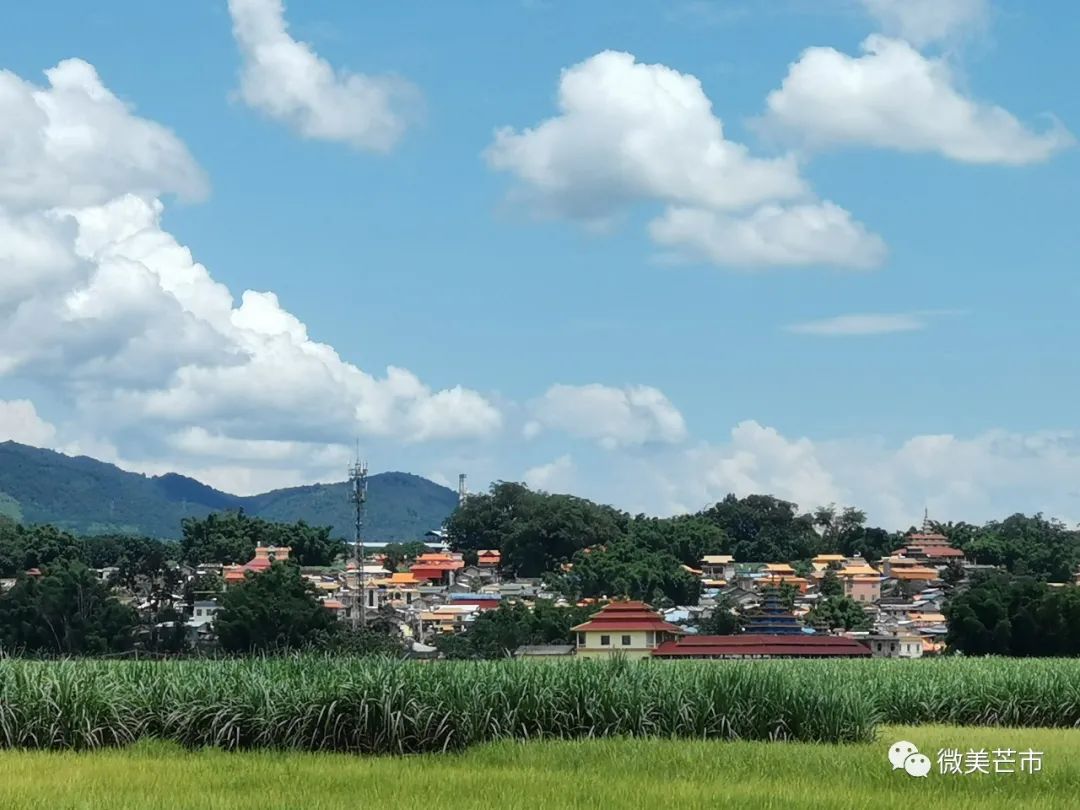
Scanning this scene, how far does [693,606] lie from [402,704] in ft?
201

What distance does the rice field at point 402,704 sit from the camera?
1414 centimetres

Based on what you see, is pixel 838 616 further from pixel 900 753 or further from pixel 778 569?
pixel 900 753

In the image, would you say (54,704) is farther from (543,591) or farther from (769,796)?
(543,591)

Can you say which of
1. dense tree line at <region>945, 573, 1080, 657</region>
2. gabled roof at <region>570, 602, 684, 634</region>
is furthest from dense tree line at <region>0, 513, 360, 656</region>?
dense tree line at <region>945, 573, 1080, 657</region>

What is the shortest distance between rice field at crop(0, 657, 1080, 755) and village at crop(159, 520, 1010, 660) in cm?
1129

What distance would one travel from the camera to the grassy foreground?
1062 centimetres

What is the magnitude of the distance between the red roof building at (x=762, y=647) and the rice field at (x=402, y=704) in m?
23.0

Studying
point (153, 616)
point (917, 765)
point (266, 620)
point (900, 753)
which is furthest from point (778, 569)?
point (917, 765)

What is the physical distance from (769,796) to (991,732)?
8.10 meters

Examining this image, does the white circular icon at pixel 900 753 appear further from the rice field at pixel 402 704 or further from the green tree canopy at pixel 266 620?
the green tree canopy at pixel 266 620

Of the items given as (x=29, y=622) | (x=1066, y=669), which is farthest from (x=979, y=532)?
(x=1066, y=669)

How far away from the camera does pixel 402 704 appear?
14047mm

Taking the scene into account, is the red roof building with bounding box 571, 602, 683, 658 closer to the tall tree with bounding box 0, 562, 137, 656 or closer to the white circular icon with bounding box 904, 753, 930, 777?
the tall tree with bounding box 0, 562, 137, 656

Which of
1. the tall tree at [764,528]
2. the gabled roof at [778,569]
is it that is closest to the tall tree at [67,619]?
the gabled roof at [778,569]
